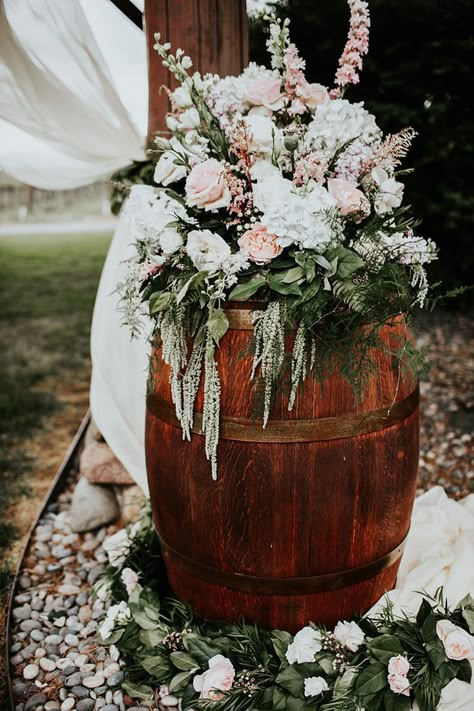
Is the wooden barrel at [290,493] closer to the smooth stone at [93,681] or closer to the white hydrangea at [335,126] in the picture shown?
the smooth stone at [93,681]

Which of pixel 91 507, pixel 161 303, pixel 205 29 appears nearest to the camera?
pixel 161 303

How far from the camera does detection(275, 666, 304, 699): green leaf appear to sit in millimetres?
1904

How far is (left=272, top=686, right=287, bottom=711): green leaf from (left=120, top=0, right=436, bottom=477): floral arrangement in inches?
29.8

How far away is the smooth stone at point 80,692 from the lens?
2125 mm

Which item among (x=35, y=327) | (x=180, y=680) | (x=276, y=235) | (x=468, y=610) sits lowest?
(x=180, y=680)

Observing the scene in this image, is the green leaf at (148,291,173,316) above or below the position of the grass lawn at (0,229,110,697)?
above

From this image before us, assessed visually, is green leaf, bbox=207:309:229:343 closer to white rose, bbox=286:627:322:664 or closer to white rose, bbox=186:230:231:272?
white rose, bbox=186:230:231:272

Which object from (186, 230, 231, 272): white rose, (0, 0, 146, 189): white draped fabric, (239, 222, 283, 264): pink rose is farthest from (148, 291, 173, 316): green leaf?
(0, 0, 146, 189): white draped fabric

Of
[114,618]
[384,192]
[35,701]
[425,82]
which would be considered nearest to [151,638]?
[114,618]

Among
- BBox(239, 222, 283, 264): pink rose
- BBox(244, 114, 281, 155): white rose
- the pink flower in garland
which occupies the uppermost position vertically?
the pink flower in garland

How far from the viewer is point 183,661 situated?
2068mm

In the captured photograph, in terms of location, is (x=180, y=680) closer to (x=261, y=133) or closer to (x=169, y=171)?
(x=169, y=171)

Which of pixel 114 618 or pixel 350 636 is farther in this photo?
pixel 114 618

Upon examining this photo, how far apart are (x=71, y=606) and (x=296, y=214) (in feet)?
6.17
